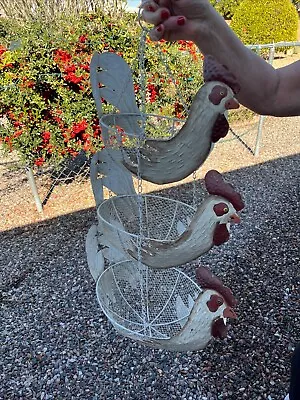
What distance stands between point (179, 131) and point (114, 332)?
4.79 ft

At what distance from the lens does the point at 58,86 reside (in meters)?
3.00

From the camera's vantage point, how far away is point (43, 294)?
2.43 m

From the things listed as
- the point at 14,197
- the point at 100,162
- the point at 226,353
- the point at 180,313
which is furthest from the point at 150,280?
the point at 14,197

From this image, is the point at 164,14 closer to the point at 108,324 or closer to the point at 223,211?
the point at 223,211

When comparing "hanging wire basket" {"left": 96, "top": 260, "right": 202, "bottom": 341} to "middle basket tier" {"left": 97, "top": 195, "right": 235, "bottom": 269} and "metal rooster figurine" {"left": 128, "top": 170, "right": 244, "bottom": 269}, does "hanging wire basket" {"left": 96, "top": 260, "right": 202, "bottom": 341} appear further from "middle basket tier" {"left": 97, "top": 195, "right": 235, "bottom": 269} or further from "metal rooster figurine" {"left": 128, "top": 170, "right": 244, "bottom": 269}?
"metal rooster figurine" {"left": 128, "top": 170, "right": 244, "bottom": 269}

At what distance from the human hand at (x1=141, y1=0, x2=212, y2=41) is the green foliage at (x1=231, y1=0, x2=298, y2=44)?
799 centimetres

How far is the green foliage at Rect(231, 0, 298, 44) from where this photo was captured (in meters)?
8.32

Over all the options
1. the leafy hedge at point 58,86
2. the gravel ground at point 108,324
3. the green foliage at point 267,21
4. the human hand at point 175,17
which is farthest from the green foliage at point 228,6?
the human hand at point 175,17

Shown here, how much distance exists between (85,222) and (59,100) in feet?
3.06

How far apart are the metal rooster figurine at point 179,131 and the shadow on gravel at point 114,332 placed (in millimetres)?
1158

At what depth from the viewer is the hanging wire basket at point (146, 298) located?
1375 mm

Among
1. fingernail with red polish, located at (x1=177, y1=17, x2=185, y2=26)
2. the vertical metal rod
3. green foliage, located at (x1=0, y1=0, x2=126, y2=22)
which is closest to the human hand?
fingernail with red polish, located at (x1=177, y1=17, x2=185, y2=26)

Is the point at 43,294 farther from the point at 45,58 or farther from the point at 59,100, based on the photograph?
the point at 45,58

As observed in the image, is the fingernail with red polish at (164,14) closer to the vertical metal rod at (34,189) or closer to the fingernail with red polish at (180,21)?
the fingernail with red polish at (180,21)
